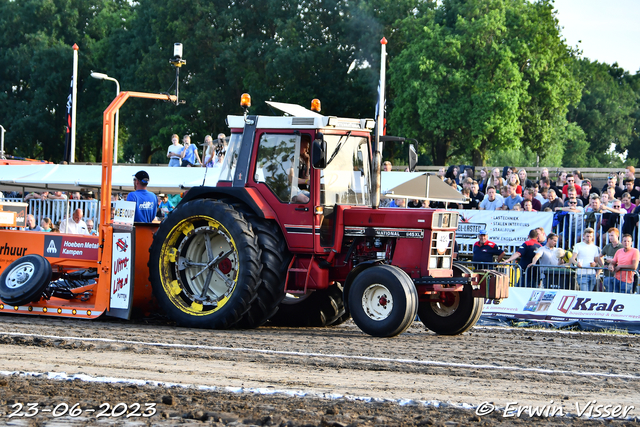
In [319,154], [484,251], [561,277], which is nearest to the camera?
[319,154]

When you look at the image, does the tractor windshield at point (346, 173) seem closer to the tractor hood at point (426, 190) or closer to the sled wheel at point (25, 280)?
the sled wheel at point (25, 280)

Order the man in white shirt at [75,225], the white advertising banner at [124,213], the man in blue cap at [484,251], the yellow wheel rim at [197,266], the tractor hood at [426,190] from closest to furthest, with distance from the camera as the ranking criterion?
the yellow wheel rim at [197,266] → the white advertising banner at [124,213] → the man in blue cap at [484,251] → the tractor hood at [426,190] → the man in white shirt at [75,225]

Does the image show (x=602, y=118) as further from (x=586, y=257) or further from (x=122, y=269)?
(x=122, y=269)

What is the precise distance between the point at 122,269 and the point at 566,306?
22.2 ft

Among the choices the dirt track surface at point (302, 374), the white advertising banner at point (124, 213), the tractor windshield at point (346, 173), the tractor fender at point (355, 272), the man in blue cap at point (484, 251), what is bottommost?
the dirt track surface at point (302, 374)

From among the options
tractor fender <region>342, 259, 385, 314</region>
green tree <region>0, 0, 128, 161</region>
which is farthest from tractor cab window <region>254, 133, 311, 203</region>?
green tree <region>0, 0, 128, 161</region>

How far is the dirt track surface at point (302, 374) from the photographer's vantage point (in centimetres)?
512

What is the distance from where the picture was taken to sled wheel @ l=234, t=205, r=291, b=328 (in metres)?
9.50

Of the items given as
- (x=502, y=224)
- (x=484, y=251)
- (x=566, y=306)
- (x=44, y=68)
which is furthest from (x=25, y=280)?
(x=44, y=68)

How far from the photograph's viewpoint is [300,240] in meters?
9.67

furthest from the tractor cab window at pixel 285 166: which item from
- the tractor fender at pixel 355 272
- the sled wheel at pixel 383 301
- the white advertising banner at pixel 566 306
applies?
the white advertising banner at pixel 566 306

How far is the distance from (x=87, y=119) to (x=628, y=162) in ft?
140

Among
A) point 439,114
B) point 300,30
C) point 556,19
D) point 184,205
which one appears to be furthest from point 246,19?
point 184,205

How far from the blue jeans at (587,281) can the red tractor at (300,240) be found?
3.61 meters
